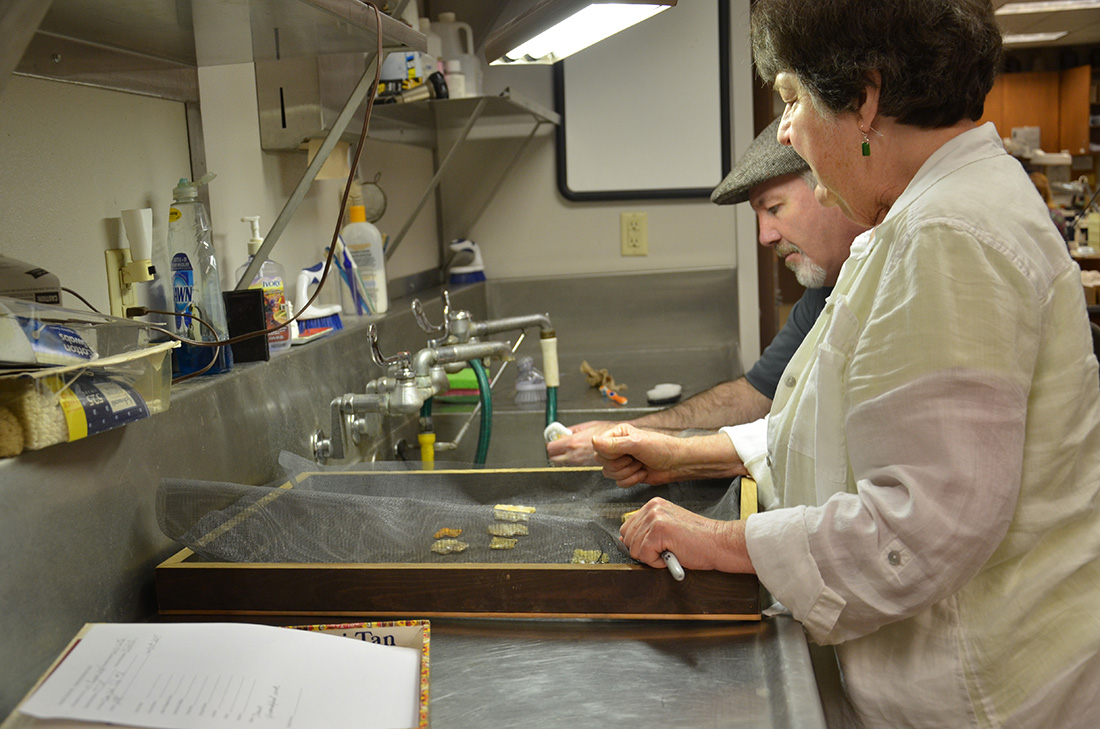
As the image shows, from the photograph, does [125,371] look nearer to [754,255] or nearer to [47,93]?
[47,93]

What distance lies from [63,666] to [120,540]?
24 centimetres

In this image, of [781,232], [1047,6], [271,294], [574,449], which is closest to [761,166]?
[781,232]

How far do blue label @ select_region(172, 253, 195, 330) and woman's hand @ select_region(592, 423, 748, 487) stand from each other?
0.57 m

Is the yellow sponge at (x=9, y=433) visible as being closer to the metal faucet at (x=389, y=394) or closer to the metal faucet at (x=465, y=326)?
the metal faucet at (x=389, y=394)

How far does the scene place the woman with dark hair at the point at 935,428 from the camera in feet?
2.67

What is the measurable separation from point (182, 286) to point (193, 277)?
0.06 ft

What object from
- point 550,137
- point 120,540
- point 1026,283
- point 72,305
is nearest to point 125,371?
point 120,540

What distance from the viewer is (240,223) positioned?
1581 mm

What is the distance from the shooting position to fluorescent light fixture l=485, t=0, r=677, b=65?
1.23m

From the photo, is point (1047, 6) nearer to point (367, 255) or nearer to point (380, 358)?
point (367, 255)

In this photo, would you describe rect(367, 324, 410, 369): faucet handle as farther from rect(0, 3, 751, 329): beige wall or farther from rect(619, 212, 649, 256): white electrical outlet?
rect(619, 212, 649, 256): white electrical outlet

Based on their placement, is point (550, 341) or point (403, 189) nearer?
point (550, 341)

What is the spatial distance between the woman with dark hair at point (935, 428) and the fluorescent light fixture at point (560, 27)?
302mm

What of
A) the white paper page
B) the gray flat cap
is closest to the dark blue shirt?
the gray flat cap
